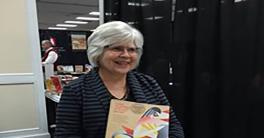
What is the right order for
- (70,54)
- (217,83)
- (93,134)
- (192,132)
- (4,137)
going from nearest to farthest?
(93,134), (217,83), (192,132), (4,137), (70,54)

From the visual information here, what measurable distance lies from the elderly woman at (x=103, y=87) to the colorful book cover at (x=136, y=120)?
4 centimetres

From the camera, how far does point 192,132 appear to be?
85.5 inches

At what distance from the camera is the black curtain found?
1770 mm

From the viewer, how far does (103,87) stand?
4.22 feet

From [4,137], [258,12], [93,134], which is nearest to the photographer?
[93,134]

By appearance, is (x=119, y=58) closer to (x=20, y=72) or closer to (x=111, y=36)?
(x=111, y=36)

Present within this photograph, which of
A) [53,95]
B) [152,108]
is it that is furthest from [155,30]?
[53,95]

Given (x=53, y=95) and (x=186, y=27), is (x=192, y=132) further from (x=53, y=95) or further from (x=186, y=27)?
(x=53, y=95)

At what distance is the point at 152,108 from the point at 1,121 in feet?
8.74

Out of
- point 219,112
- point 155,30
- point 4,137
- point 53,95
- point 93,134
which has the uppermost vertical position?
point 155,30

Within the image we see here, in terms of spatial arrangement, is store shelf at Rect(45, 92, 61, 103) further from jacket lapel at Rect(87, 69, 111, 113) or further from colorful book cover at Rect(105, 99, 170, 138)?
colorful book cover at Rect(105, 99, 170, 138)

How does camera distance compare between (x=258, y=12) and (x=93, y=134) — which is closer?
(x=93, y=134)

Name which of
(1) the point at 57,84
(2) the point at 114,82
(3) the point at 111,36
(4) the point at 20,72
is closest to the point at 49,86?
(1) the point at 57,84

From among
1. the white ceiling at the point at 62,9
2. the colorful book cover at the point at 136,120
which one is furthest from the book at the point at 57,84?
the white ceiling at the point at 62,9
